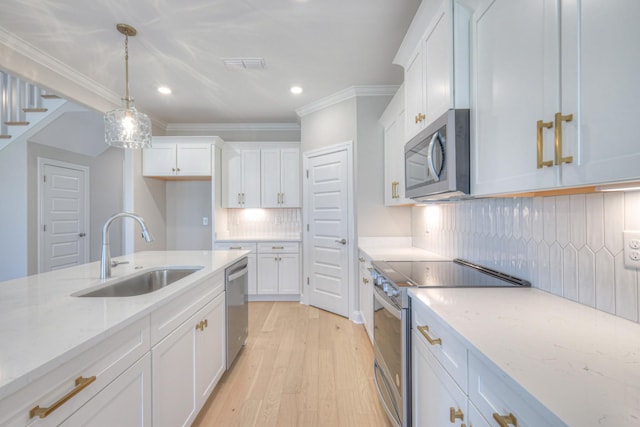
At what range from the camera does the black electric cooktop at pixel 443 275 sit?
142 centimetres

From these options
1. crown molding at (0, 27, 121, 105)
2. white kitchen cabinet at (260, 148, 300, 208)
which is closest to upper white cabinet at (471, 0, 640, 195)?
white kitchen cabinet at (260, 148, 300, 208)

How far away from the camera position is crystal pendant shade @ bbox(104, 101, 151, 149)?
231 centimetres

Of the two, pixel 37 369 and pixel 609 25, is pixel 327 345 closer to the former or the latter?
pixel 37 369

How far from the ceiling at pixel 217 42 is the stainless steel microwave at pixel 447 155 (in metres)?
1.20

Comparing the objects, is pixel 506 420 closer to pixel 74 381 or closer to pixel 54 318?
pixel 74 381

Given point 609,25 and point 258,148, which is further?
point 258,148

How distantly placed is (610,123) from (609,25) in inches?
9.1

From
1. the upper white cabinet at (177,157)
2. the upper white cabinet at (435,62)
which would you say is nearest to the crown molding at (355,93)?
the upper white cabinet at (435,62)

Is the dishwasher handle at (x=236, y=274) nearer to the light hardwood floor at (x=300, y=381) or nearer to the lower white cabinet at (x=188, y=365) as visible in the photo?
the lower white cabinet at (x=188, y=365)

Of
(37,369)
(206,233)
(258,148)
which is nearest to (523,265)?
(37,369)

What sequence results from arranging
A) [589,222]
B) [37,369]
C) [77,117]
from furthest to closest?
[77,117], [589,222], [37,369]

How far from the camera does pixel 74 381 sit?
834 mm

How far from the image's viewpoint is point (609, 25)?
2.28ft

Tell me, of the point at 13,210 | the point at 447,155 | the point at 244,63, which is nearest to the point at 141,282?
the point at 447,155
